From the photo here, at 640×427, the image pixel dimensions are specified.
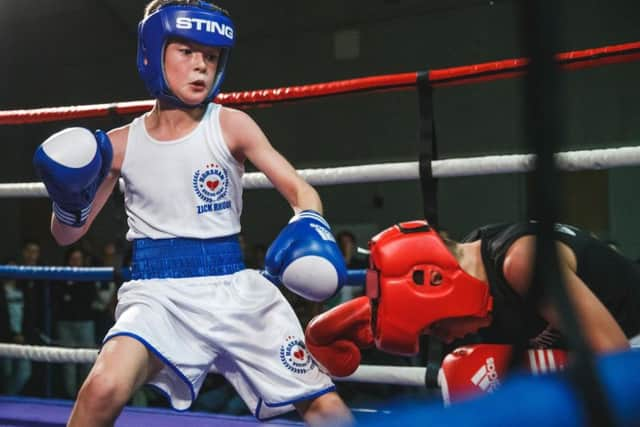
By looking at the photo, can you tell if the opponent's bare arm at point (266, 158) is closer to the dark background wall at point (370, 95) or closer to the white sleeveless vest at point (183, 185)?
the white sleeveless vest at point (183, 185)

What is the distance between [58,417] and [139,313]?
74cm

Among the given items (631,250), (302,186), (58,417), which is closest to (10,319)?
(58,417)

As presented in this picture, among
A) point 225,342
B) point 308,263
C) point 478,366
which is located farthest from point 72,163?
point 478,366

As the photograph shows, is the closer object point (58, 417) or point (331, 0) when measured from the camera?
point (58, 417)

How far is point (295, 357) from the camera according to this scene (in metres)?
1.37

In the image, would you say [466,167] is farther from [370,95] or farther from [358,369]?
[370,95]

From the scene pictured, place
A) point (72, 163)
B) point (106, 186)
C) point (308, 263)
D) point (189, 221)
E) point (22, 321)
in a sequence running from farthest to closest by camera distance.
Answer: point (22, 321)
point (106, 186)
point (189, 221)
point (72, 163)
point (308, 263)

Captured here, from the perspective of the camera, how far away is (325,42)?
641 cm

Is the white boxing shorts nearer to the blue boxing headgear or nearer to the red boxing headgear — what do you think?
the red boxing headgear

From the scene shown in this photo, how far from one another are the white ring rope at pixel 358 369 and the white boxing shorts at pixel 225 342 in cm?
20

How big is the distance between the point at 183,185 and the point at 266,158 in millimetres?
188

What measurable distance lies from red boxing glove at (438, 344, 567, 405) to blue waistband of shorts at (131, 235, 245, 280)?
1.72ft

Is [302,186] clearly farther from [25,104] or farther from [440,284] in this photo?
[25,104]

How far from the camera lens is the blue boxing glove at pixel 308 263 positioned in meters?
1.07
